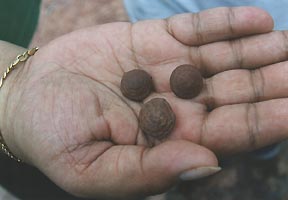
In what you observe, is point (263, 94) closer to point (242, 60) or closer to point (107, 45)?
point (242, 60)

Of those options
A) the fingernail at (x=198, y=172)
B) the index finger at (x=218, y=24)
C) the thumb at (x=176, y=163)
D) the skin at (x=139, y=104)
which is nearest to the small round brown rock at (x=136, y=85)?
the skin at (x=139, y=104)

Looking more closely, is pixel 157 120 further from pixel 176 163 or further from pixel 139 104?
pixel 176 163

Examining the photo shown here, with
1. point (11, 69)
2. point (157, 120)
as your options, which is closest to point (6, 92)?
point (11, 69)

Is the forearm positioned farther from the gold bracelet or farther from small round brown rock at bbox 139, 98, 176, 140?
small round brown rock at bbox 139, 98, 176, 140

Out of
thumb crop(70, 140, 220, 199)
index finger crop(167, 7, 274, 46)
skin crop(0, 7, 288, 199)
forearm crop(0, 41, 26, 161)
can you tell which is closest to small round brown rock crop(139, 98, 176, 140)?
skin crop(0, 7, 288, 199)

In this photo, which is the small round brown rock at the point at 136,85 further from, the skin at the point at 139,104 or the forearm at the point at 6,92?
the forearm at the point at 6,92
